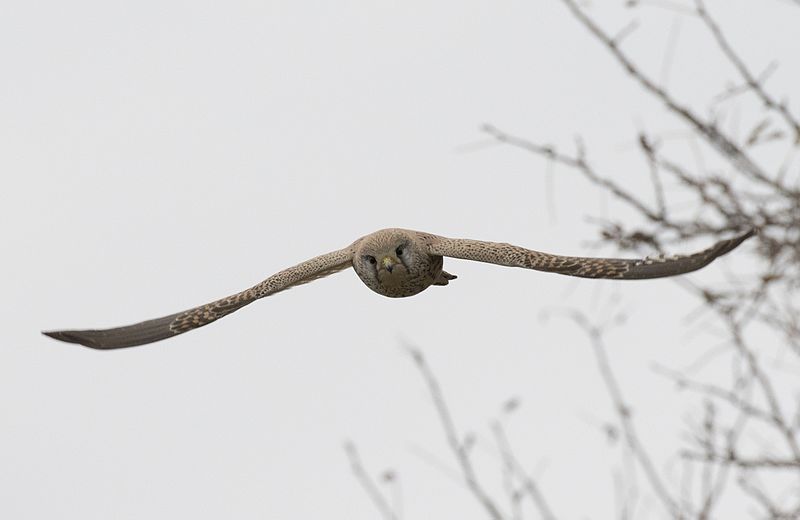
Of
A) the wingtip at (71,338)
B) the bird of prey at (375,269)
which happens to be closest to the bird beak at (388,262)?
the bird of prey at (375,269)

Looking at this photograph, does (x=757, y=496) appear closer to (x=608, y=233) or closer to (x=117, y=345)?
(x=608, y=233)

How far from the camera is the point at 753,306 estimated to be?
10172mm

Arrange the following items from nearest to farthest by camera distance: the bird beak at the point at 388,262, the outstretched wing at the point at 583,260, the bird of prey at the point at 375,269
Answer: the outstretched wing at the point at 583,260 < the bird of prey at the point at 375,269 < the bird beak at the point at 388,262

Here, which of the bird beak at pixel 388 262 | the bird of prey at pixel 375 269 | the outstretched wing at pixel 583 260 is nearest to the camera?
the outstretched wing at pixel 583 260

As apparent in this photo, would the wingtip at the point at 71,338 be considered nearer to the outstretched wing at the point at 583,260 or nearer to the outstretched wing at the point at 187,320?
the outstretched wing at the point at 187,320

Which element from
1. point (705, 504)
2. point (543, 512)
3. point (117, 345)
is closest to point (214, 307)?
point (117, 345)

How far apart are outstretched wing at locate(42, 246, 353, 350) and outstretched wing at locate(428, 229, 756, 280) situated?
0.82m

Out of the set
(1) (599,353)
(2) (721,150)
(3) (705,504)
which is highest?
(2) (721,150)

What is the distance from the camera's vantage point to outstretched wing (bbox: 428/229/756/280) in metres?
9.02

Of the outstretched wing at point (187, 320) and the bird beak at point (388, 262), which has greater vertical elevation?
the bird beak at point (388, 262)

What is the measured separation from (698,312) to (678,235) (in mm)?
570

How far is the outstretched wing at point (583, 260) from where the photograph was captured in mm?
9016

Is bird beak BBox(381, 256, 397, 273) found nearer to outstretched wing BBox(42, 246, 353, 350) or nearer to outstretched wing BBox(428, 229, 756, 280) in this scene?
outstretched wing BBox(428, 229, 756, 280)

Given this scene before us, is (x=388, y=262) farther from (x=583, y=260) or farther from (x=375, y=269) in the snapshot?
(x=583, y=260)
